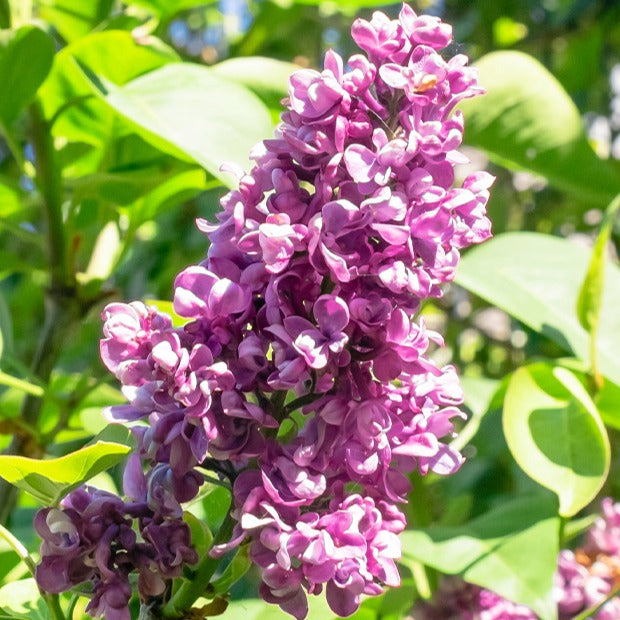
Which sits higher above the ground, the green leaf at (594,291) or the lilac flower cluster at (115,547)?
the lilac flower cluster at (115,547)

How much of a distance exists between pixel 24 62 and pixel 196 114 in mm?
134

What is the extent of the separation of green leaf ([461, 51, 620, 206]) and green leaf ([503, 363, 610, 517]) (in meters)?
0.23

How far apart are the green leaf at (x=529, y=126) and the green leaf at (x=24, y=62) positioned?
33cm

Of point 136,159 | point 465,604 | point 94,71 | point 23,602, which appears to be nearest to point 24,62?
point 94,71

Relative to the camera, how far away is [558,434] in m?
0.64

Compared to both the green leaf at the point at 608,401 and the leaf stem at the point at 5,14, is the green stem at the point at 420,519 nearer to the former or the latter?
the green leaf at the point at 608,401

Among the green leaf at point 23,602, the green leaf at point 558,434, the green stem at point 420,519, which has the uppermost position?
the green leaf at point 23,602

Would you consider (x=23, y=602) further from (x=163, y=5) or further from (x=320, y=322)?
(x=163, y=5)

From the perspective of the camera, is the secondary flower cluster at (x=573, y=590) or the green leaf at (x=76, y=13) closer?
the secondary flower cluster at (x=573, y=590)

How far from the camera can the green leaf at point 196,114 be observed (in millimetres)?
636

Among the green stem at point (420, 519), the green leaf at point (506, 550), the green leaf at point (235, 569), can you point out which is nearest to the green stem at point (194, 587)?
the green leaf at point (235, 569)

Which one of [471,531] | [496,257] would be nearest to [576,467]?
[471,531]

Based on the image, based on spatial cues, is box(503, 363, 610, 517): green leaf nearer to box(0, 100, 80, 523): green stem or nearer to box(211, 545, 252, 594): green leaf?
box(211, 545, 252, 594): green leaf

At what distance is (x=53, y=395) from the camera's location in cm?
81
